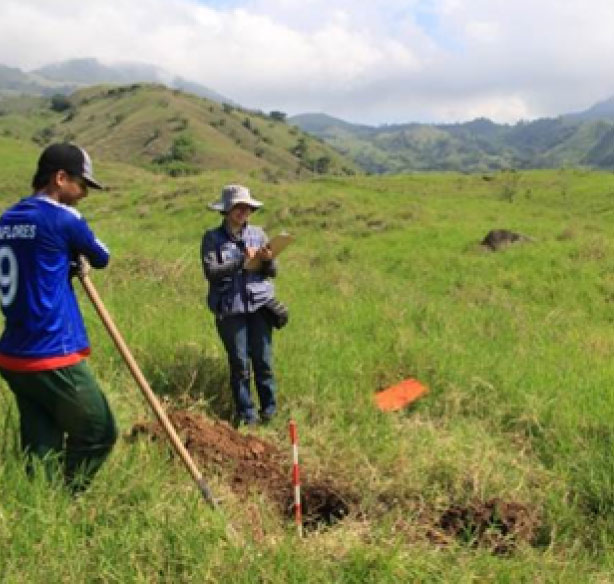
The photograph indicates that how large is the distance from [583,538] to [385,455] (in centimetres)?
143

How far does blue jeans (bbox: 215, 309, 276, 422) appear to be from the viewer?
597 centimetres

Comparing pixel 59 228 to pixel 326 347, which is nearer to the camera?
pixel 59 228

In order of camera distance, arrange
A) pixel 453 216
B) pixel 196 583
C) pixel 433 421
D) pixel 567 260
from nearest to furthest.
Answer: pixel 196 583, pixel 433 421, pixel 567 260, pixel 453 216

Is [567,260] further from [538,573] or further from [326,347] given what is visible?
[538,573]

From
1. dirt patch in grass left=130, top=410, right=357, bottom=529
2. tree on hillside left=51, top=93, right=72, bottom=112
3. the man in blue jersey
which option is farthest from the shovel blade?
tree on hillside left=51, top=93, right=72, bottom=112

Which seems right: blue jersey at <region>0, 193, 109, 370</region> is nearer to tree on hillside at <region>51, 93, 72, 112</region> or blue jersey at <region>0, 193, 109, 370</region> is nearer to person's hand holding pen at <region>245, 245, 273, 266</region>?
person's hand holding pen at <region>245, 245, 273, 266</region>

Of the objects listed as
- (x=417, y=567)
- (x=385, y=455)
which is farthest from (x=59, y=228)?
(x=385, y=455)

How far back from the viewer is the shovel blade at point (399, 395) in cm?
620

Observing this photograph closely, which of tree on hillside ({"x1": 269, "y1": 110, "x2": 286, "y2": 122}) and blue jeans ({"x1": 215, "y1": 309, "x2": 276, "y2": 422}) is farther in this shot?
tree on hillside ({"x1": 269, "y1": 110, "x2": 286, "y2": 122})

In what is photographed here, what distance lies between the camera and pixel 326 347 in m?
7.14

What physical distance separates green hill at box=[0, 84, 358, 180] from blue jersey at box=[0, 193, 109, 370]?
285 feet

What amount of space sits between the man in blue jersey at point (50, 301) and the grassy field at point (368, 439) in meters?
0.38

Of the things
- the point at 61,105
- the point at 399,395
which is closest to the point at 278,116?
the point at 61,105

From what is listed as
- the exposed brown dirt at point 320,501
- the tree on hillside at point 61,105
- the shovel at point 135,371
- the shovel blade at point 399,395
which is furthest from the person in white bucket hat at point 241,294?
the tree on hillside at point 61,105
